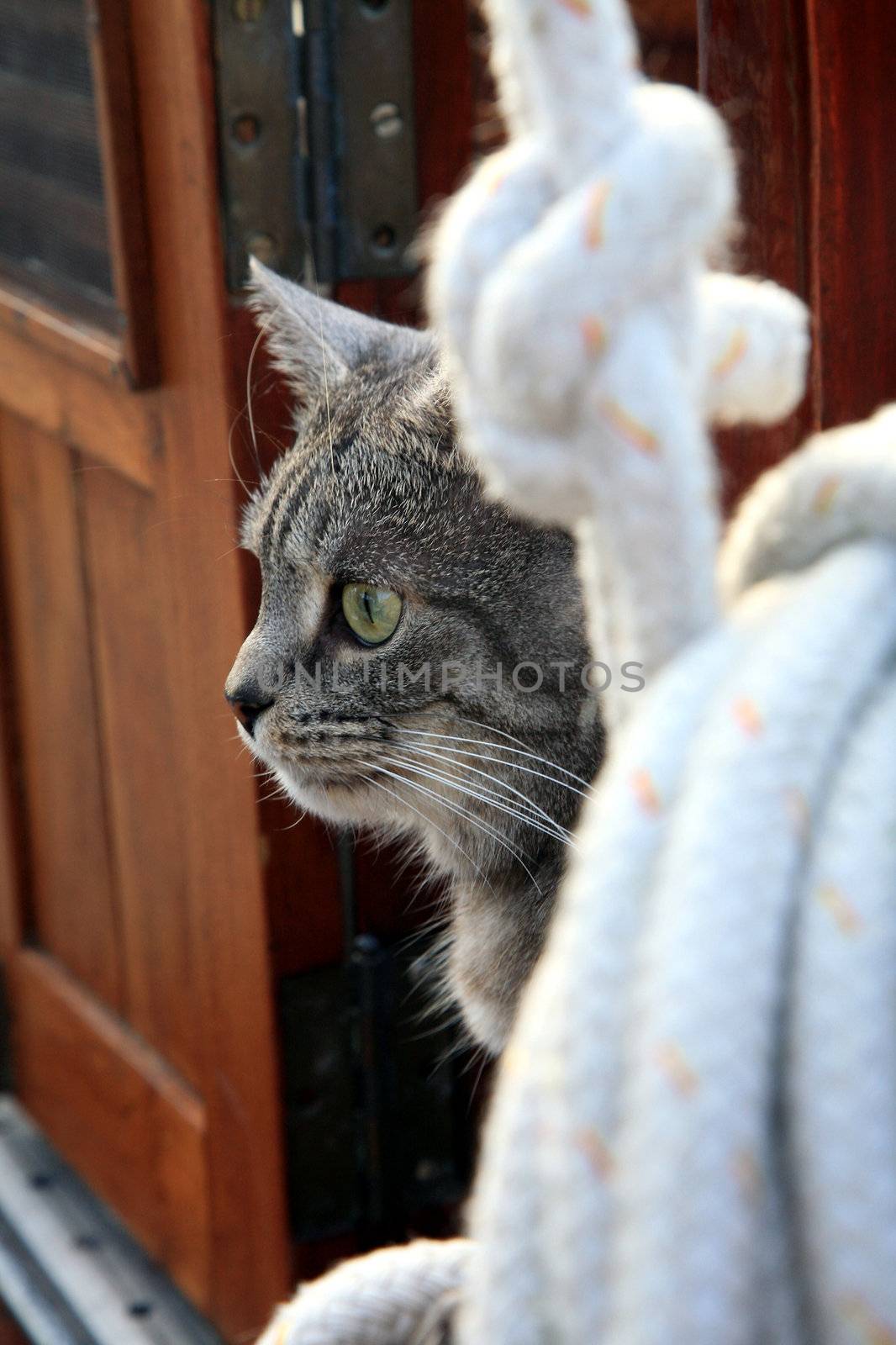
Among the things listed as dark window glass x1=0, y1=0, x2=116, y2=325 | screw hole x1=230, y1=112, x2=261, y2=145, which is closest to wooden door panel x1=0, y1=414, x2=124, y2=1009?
dark window glass x1=0, y1=0, x2=116, y2=325

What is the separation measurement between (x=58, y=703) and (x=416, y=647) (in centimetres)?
66

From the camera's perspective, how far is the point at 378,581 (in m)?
0.77

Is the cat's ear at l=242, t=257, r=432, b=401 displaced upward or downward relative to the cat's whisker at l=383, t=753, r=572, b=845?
upward

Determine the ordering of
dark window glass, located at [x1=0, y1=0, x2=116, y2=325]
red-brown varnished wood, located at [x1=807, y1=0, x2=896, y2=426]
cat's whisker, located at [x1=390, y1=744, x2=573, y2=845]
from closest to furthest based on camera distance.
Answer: red-brown varnished wood, located at [x1=807, y1=0, x2=896, y2=426] → cat's whisker, located at [x1=390, y1=744, x2=573, y2=845] → dark window glass, located at [x1=0, y1=0, x2=116, y2=325]

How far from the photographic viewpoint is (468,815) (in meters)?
0.76

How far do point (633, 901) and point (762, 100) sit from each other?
1.71 feet

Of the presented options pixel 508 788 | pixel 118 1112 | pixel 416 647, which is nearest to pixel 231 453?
pixel 416 647

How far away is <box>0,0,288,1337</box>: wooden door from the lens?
931 millimetres

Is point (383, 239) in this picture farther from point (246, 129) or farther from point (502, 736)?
point (502, 736)

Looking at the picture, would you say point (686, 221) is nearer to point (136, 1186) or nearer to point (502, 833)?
point (502, 833)

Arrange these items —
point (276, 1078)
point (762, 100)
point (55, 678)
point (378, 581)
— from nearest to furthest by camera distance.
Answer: point (762, 100) → point (378, 581) → point (276, 1078) → point (55, 678)

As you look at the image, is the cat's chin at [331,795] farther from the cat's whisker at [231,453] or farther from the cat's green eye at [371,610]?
the cat's whisker at [231,453]

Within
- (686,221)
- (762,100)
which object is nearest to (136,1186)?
(762,100)

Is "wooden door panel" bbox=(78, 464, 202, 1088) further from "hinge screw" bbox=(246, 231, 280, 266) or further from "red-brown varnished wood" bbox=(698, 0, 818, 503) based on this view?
"red-brown varnished wood" bbox=(698, 0, 818, 503)
